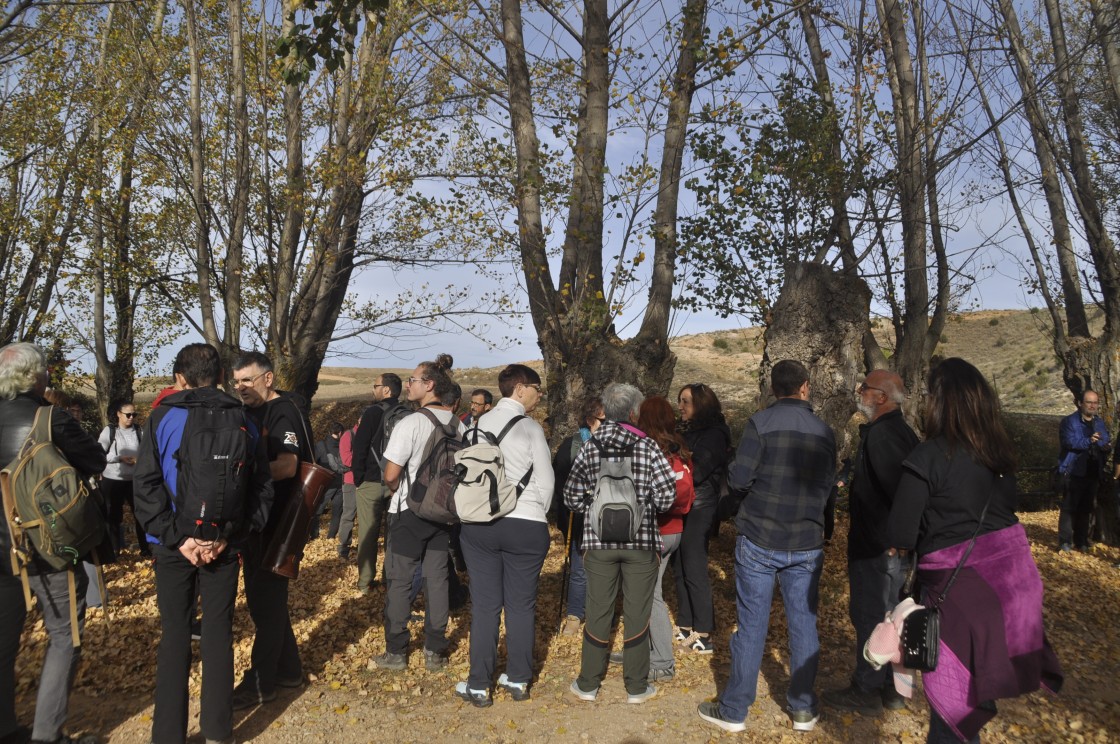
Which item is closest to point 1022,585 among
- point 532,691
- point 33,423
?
point 532,691

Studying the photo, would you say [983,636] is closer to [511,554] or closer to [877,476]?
[877,476]

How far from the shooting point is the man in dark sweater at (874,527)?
4.31m

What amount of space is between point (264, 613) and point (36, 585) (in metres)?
1.17

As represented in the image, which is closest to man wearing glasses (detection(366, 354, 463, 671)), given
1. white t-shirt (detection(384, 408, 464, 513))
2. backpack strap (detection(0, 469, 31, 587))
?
white t-shirt (detection(384, 408, 464, 513))

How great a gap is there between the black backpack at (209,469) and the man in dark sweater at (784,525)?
2.64 m

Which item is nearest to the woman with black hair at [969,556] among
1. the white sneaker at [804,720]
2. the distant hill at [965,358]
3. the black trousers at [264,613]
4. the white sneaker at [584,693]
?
the white sneaker at [804,720]

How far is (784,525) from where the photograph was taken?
4.26 metres

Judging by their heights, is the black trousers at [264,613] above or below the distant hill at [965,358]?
below

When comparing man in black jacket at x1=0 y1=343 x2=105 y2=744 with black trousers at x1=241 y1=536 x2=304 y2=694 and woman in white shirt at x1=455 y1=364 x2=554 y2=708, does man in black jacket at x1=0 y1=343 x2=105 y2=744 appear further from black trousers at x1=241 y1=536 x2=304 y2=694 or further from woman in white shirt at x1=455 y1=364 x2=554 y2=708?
woman in white shirt at x1=455 y1=364 x2=554 y2=708

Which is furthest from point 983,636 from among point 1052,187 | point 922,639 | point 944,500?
point 1052,187

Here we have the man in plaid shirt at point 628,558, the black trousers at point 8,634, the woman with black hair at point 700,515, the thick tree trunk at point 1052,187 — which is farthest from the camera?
the thick tree trunk at point 1052,187

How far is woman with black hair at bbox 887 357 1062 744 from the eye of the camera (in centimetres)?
305

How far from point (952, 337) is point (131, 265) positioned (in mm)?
42502

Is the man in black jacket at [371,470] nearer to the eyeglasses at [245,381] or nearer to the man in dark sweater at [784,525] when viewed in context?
the eyeglasses at [245,381]
